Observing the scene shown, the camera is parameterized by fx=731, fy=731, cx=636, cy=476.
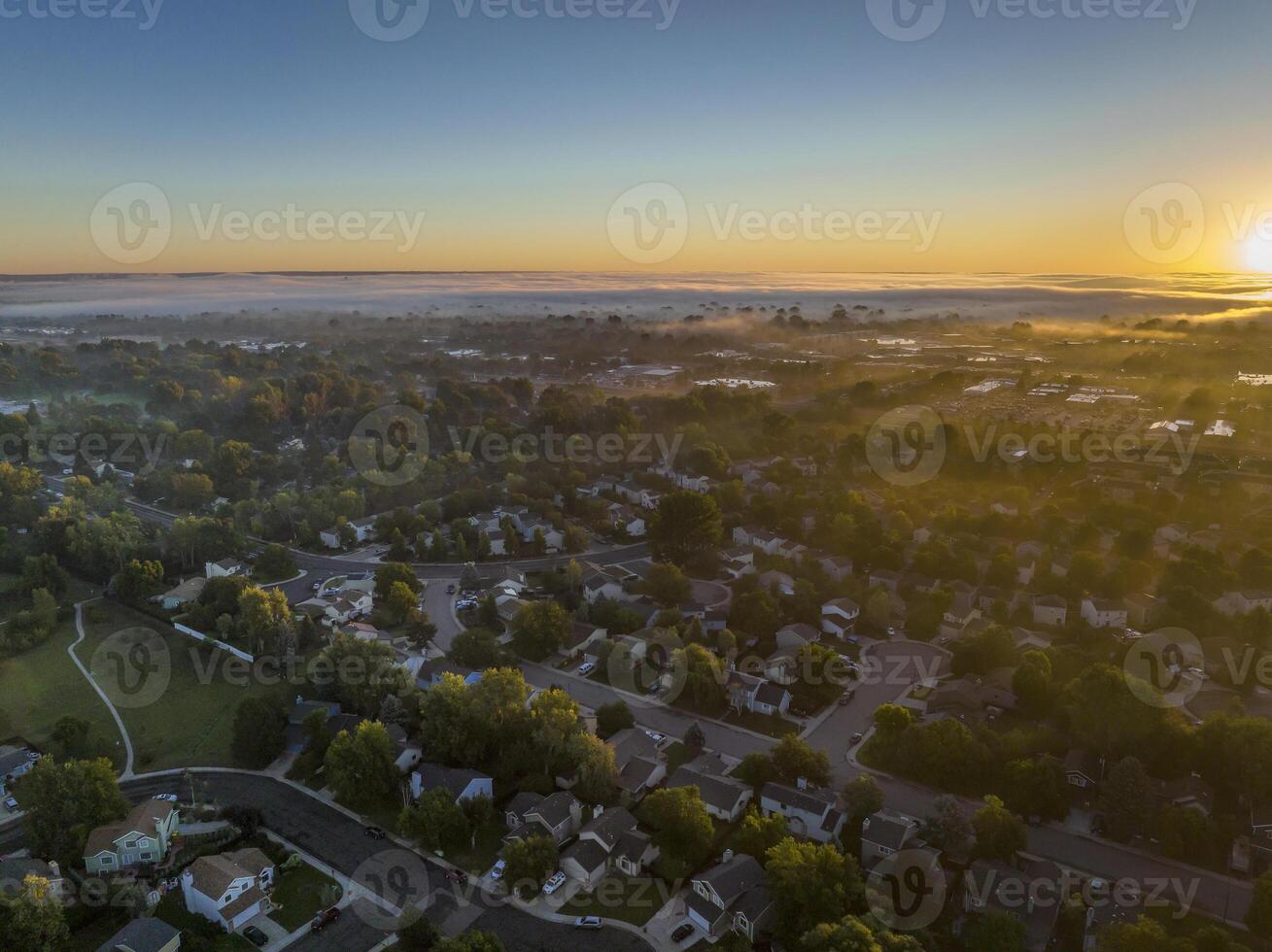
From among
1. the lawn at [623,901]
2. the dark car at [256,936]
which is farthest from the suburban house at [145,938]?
the lawn at [623,901]

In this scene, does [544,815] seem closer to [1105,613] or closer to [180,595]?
[180,595]

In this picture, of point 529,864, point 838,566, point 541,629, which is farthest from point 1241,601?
point 529,864

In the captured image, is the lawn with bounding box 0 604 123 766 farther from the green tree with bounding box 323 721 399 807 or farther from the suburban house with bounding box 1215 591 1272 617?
the suburban house with bounding box 1215 591 1272 617

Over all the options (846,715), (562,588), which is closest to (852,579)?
(846,715)

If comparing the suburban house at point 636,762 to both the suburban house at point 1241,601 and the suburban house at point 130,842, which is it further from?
the suburban house at point 1241,601

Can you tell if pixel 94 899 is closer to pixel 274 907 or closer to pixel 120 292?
pixel 274 907

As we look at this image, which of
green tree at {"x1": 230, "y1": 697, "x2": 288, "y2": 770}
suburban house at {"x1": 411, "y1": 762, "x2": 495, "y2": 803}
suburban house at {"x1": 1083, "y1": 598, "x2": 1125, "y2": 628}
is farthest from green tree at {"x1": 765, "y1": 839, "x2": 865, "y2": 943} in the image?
suburban house at {"x1": 1083, "y1": 598, "x2": 1125, "y2": 628}
